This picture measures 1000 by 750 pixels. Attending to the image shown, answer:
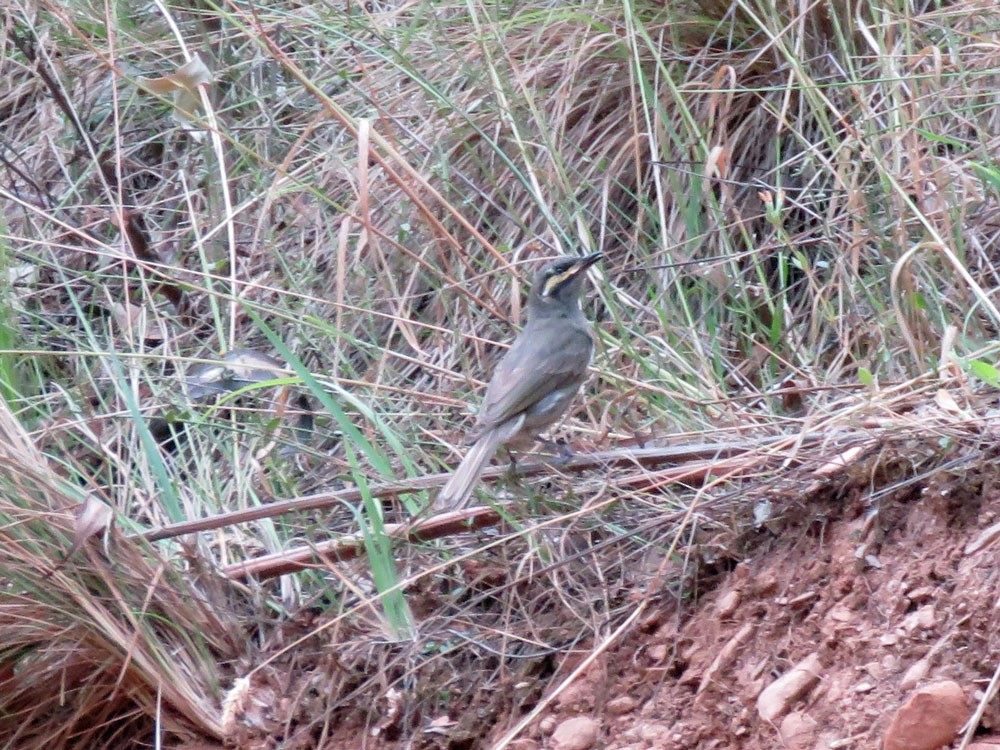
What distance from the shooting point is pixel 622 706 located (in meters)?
3.44

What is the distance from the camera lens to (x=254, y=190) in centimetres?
612

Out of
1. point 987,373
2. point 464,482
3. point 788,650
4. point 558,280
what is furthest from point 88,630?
point 987,373

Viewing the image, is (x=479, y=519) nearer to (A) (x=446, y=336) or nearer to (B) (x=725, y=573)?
(B) (x=725, y=573)

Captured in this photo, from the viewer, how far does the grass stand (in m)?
3.82

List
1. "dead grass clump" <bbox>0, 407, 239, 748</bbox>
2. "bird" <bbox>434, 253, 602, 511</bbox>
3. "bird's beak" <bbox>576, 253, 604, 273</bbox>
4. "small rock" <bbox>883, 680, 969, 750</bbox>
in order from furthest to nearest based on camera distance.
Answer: "bird's beak" <bbox>576, 253, 604, 273</bbox>
"bird" <bbox>434, 253, 602, 511</bbox>
"dead grass clump" <bbox>0, 407, 239, 748</bbox>
"small rock" <bbox>883, 680, 969, 750</bbox>

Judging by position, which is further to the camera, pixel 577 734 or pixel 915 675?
pixel 577 734

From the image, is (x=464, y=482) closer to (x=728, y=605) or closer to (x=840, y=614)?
(x=728, y=605)

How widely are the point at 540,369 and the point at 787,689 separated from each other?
172 centimetres

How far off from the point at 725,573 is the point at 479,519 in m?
0.77

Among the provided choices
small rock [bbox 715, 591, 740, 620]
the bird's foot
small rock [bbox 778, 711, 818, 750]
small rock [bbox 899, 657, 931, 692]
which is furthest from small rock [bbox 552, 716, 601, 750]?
the bird's foot

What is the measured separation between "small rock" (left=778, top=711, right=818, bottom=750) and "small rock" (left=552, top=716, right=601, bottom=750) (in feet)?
1.70

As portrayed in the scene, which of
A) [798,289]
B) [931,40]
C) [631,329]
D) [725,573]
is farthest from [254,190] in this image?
[725,573]

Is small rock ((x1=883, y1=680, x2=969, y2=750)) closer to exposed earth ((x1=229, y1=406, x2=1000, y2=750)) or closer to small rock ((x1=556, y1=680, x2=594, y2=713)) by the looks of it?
exposed earth ((x1=229, y1=406, x2=1000, y2=750))

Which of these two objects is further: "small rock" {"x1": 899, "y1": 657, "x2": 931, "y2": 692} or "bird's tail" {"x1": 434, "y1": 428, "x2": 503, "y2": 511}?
"bird's tail" {"x1": 434, "y1": 428, "x2": 503, "y2": 511}
